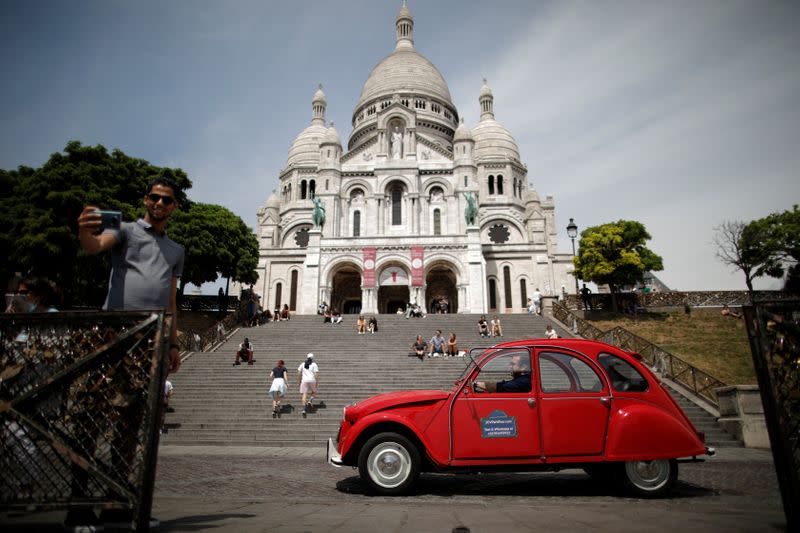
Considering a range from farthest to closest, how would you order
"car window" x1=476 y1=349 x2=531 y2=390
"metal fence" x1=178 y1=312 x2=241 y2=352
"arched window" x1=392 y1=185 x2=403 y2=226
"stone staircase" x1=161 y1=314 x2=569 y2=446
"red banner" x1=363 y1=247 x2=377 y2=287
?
"arched window" x1=392 y1=185 x2=403 y2=226, "red banner" x1=363 y1=247 x2=377 y2=287, "metal fence" x1=178 y1=312 x2=241 y2=352, "stone staircase" x1=161 y1=314 x2=569 y2=446, "car window" x1=476 y1=349 x2=531 y2=390

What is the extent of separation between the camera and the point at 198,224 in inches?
1046

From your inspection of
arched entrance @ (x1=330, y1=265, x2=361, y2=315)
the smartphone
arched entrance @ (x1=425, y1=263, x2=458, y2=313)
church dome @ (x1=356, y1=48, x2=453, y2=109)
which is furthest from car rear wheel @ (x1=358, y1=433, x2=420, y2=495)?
church dome @ (x1=356, y1=48, x2=453, y2=109)

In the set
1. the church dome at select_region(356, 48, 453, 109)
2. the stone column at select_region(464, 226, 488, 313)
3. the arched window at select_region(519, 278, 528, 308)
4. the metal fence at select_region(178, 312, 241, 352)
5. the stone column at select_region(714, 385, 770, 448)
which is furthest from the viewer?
the church dome at select_region(356, 48, 453, 109)

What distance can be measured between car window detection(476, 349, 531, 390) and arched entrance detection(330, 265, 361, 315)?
3106cm

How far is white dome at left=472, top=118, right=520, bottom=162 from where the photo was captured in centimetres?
4834

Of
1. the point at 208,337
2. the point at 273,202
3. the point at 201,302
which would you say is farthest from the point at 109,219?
the point at 273,202

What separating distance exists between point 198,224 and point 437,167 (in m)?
20.2

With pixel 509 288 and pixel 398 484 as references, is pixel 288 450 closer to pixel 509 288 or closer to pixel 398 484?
pixel 398 484

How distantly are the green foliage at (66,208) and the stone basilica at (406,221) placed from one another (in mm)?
12923

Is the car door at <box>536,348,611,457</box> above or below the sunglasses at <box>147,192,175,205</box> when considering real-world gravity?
below

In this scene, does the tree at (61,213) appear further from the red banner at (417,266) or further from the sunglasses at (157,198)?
the sunglasses at (157,198)

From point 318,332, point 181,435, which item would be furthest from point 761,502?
point 318,332

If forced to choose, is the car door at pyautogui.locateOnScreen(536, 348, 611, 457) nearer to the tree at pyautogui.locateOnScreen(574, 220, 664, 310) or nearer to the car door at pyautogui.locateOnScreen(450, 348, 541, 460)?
the car door at pyautogui.locateOnScreen(450, 348, 541, 460)

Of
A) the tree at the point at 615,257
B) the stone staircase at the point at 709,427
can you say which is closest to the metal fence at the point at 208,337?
the stone staircase at the point at 709,427
